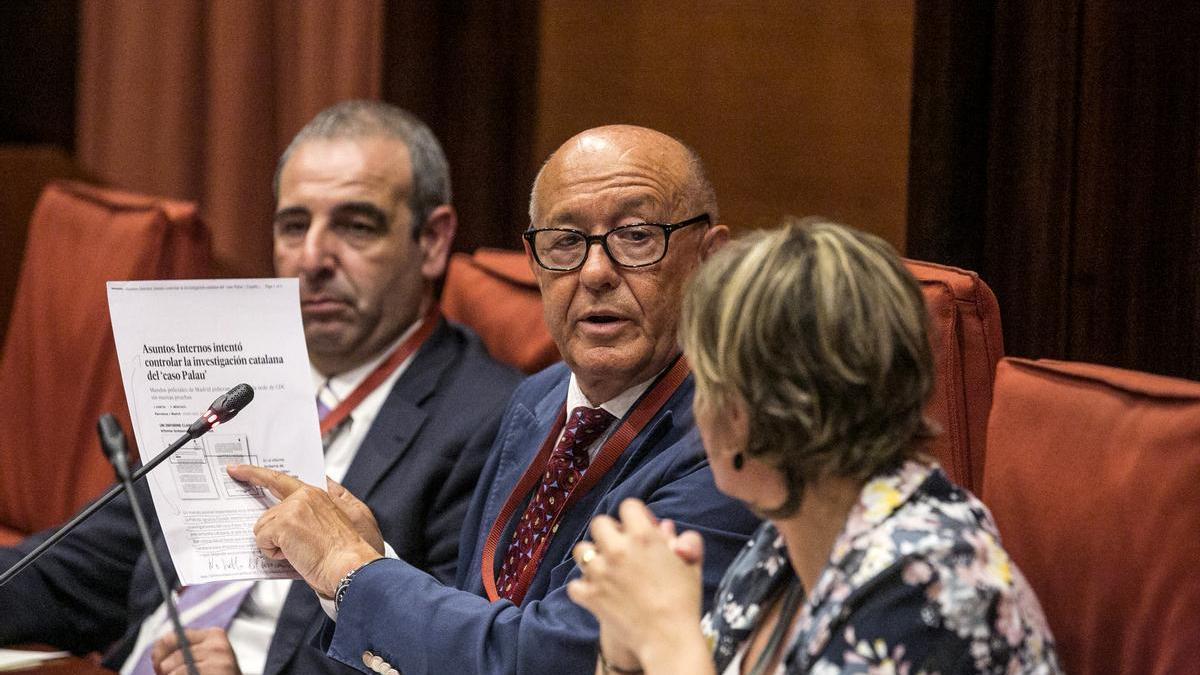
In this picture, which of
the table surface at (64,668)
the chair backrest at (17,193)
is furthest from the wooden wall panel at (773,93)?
the chair backrest at (17,193)

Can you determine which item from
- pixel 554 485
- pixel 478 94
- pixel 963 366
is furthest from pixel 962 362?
pixel 478 94

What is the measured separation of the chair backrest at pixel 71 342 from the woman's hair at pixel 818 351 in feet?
6.44

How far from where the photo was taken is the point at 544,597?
74.5 inches

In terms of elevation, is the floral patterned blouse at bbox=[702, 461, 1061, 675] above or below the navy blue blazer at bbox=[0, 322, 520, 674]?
above

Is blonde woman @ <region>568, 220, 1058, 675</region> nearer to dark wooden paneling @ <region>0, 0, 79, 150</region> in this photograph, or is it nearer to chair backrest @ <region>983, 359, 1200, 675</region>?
chair backrest @ <region>983, 359, 1200, 675</region>

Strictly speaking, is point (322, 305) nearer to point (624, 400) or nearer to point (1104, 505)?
point (624, 400)

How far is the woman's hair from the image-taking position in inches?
53.7

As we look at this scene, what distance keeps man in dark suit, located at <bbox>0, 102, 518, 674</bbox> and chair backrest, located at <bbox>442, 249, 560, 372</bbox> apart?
Answer: 70 mm

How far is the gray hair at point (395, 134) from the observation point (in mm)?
2811

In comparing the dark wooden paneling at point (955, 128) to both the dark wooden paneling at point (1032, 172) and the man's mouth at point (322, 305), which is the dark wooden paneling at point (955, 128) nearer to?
the dark wooden paneling at point (1032, 172)

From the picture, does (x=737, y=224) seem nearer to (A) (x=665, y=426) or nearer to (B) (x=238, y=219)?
(A) (x=665, y=426)

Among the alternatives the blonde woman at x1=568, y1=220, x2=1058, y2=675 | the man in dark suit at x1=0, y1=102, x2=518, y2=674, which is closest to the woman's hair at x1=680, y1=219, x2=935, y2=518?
the blonde woman at x1=568, y1=220, x2=1058, y2=675

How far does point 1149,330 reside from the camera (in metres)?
2.01

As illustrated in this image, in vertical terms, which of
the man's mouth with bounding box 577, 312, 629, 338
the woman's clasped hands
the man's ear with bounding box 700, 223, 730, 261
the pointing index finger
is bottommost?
the pointing index finger
